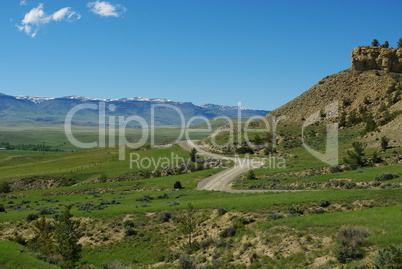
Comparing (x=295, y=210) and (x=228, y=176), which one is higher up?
(x=295, y=210)

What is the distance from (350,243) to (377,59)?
107553 millimetres

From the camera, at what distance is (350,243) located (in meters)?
17.3

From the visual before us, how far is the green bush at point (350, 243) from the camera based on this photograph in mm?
16672

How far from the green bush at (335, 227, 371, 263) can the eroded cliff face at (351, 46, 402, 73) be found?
10376cm

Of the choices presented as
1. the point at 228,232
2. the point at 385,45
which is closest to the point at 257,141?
the point at 385,45

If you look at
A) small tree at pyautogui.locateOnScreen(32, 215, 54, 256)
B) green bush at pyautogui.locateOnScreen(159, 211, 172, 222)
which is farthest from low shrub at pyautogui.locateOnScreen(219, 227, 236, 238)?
small tree at pyautogui.locateOnScreen(32, 215, 54, 256)

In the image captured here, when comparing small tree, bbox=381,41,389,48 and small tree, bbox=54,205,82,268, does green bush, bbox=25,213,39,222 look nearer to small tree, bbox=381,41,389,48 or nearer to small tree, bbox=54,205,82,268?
small tree, bbox=54,205,82,268

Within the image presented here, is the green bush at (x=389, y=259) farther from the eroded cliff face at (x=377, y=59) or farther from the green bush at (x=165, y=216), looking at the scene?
the eroded cliff face at (x=377, y=59)

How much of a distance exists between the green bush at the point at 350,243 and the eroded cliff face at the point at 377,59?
104 m

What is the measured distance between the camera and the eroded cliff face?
344 ft

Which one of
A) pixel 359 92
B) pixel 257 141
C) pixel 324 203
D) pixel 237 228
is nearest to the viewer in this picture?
pixel 237 228

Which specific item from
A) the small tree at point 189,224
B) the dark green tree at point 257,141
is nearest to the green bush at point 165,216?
the small tree at point 189,224

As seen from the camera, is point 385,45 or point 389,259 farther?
point 385,45

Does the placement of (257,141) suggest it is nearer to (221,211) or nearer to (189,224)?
(221,211)
